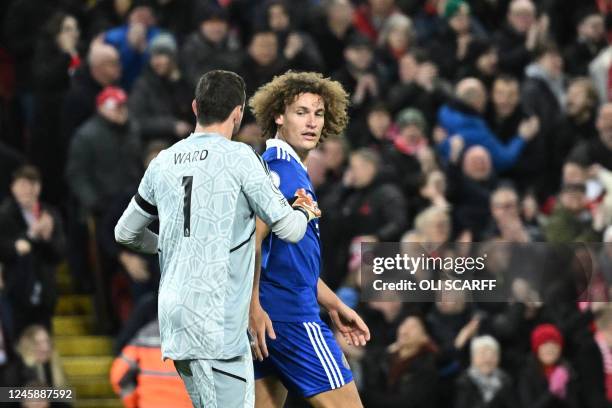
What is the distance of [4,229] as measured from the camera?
11.2m

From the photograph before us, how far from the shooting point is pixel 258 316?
21.6ft

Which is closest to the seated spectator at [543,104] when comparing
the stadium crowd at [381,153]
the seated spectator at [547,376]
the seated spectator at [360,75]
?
the stadium crowd at [381,153]

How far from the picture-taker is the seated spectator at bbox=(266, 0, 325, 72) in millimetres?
13172

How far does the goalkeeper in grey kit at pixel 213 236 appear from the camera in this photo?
6168mm

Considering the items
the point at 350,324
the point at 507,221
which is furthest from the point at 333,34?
the point at 350,324

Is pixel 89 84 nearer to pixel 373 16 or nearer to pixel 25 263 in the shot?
pixel 25 263

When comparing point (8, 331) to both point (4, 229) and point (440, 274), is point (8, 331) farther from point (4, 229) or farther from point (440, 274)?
point (440, 274)

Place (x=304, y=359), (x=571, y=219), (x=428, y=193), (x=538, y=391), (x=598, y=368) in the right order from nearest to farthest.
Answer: (x=304, y=359), (x=598, y=368), (x=538, y=391), (x=571, y=219), (x=428, y=193)

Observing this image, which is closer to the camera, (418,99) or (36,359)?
(36,359)

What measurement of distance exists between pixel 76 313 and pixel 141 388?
3777 mm

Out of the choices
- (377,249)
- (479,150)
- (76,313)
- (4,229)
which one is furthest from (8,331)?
(479,150)

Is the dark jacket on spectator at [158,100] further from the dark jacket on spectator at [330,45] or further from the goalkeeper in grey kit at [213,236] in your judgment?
the goalkeeper in grey kit at [213,236]

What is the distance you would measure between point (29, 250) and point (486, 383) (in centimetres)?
333

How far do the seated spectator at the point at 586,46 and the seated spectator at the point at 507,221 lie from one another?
236 cm
